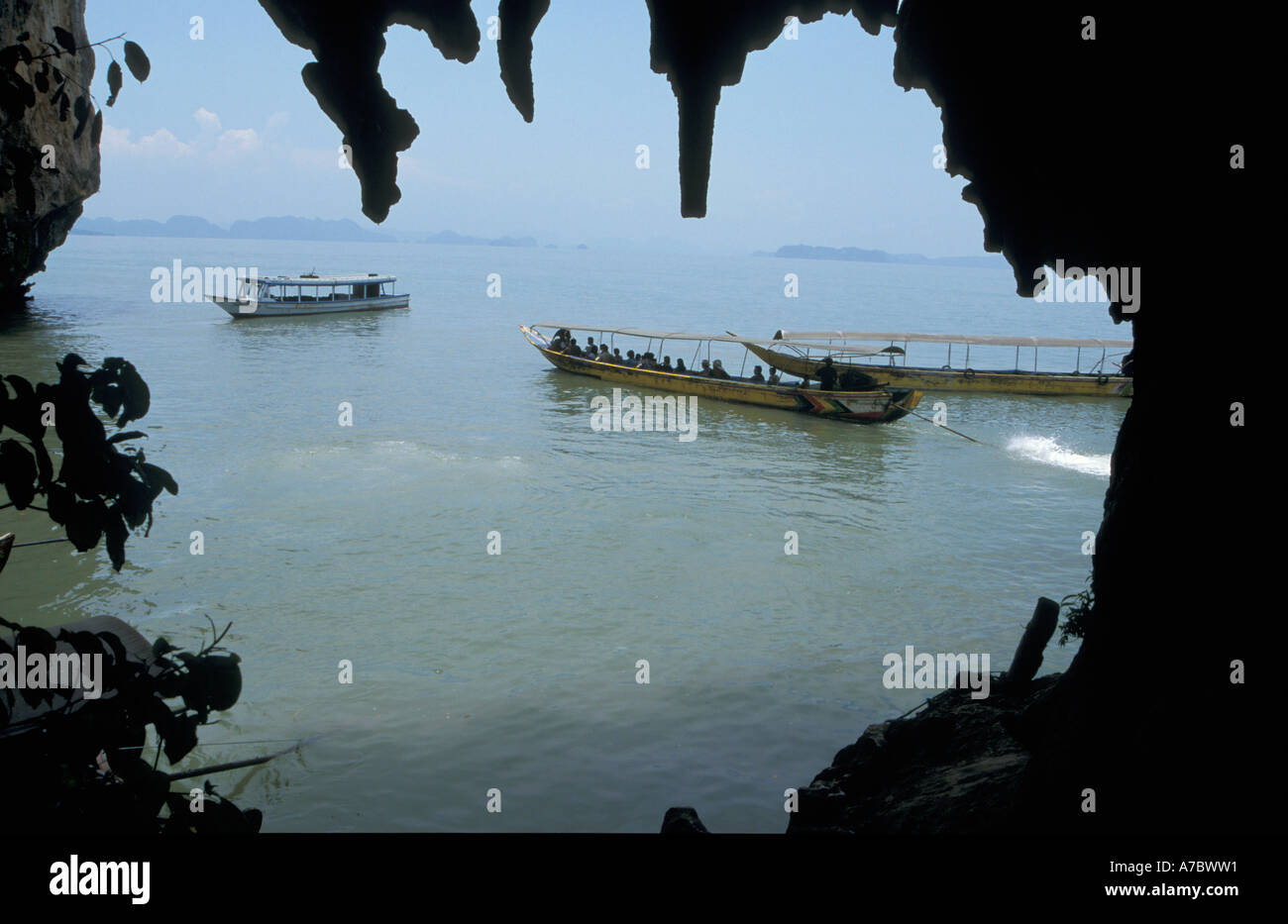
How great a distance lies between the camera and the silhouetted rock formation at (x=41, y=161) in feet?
8.69

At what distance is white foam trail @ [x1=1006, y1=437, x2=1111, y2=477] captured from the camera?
2552cm

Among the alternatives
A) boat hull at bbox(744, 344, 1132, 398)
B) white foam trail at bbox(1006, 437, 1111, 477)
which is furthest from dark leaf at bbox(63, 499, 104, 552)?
boat hull at bbox(744, 344, 1132, 398)

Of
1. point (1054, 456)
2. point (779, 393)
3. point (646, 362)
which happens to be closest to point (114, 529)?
point (1054, 456)

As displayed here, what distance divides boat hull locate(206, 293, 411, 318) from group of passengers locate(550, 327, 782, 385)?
23.6 metres

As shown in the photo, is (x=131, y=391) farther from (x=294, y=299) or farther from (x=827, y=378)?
(x=294, y=299)

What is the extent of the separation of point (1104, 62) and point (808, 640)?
10921 mm

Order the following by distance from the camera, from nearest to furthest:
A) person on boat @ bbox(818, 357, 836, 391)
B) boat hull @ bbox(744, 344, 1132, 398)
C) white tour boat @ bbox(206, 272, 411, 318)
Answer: person on boat @ bbox(818, 357, 836, 391) < boat hull @ bbox(744, 344, 1132, 398) < white tour boat @ bbox(206, 272, 411, 318)

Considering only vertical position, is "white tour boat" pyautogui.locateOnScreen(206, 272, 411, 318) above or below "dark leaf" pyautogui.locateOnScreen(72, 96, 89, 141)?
above

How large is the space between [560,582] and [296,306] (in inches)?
1825

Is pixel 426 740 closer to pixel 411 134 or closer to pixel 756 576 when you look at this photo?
pixel 756 576

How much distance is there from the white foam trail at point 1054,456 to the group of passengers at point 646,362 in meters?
7.91

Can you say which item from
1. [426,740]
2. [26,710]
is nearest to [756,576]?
[426,740]

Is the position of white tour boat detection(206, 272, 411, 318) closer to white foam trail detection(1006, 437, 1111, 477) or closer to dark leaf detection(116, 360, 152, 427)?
white foam trail detection(1006, 437, 1111, 477)
